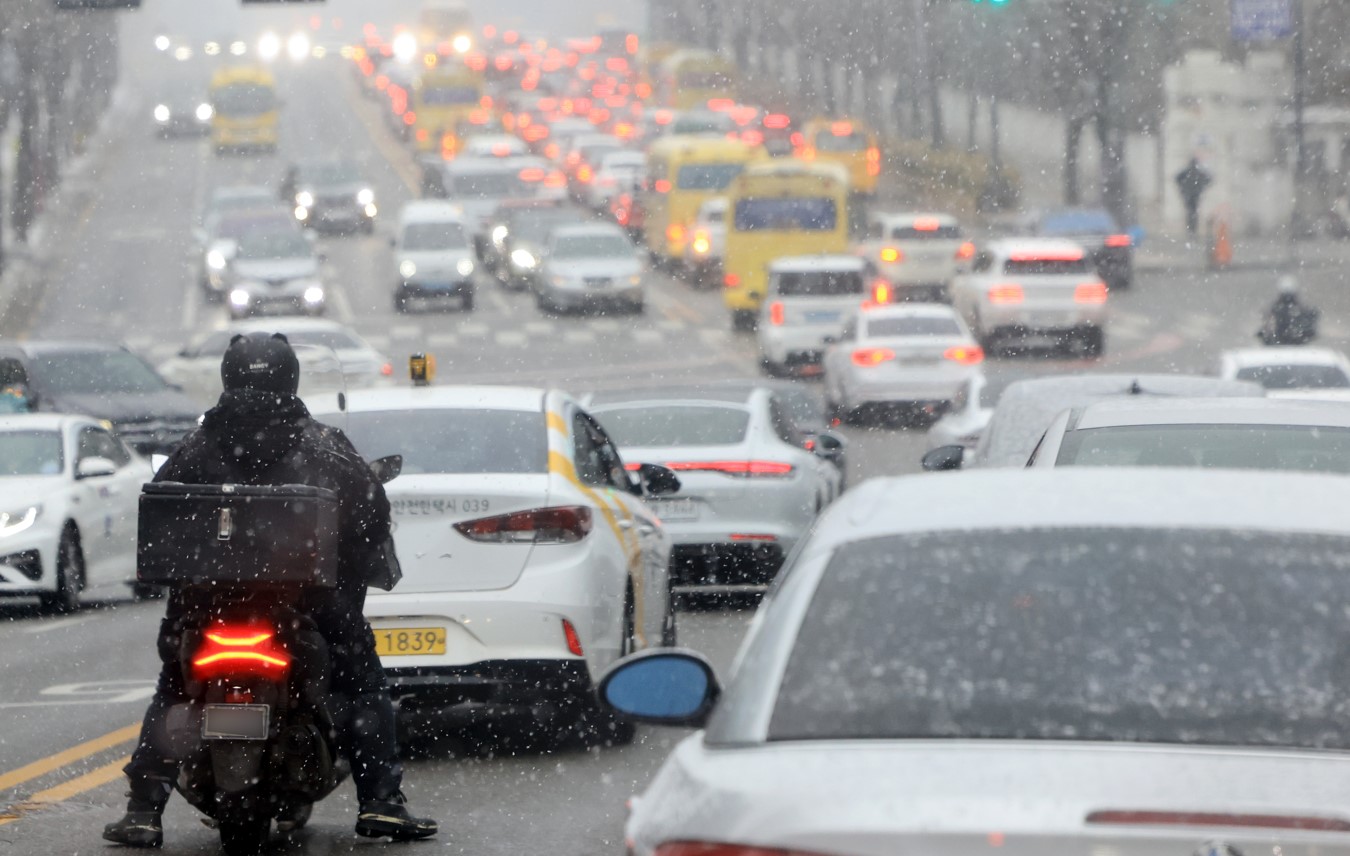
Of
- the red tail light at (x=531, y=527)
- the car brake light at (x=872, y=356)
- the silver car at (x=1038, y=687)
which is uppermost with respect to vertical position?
the silver car at (x=1038, y=687)

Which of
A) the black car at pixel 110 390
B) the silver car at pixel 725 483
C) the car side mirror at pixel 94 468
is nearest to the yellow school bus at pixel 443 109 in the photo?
the black car at pixel 110 390

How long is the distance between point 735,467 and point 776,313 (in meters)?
21.3

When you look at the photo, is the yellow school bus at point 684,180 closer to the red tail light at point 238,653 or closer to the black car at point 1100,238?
the black car at point 1100,238

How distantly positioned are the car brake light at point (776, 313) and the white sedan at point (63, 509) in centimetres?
1932

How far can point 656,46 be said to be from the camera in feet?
385

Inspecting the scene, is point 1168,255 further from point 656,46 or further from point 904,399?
point 656,46

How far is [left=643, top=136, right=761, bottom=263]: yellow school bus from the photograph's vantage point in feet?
176

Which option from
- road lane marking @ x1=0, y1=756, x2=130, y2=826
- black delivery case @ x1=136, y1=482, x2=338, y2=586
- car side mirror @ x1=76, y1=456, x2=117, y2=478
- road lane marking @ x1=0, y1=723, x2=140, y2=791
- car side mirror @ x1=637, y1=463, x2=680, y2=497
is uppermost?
black delivery case @ x1=136, y1=482, x2=338, y2=586

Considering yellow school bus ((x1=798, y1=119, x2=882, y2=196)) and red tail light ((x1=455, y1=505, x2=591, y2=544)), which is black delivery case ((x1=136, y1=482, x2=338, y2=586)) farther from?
yellow school bus ((x1=798, y1=119, x2=882, y2=196))

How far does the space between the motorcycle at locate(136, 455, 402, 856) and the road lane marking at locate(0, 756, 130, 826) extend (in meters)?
1.58

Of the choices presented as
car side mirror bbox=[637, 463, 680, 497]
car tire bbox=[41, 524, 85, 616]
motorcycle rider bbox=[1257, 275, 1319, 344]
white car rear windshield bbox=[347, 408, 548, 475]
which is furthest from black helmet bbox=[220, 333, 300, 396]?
motorcycle rider bbox=[1257, 275, 1319, 344]

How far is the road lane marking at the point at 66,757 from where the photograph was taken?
9.45m

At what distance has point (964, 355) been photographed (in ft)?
104

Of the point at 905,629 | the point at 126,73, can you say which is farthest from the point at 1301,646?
the point at 126,73
